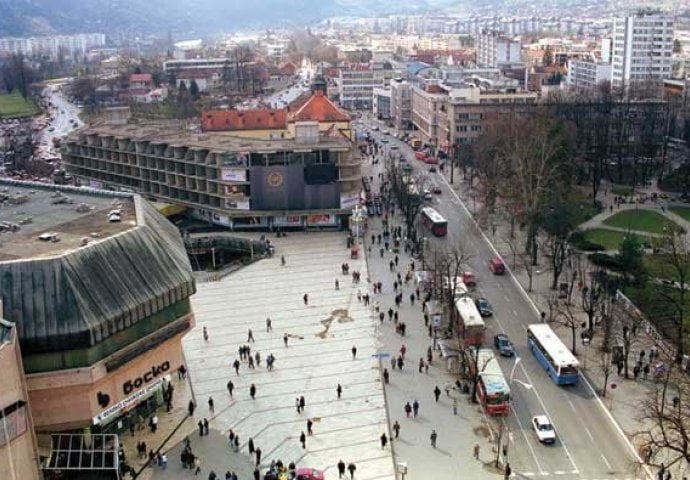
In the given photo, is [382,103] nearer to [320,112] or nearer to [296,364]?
[320,112]

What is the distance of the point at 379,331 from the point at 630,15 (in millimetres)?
114910

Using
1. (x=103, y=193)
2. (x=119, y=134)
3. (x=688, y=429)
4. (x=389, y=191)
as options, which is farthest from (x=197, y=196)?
(x=688, y=429)

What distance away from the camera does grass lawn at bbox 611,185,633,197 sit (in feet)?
297

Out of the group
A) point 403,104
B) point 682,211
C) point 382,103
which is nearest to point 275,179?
point 682,211

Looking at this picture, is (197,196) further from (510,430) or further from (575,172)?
(510,430)

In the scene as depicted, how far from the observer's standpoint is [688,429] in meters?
37.4

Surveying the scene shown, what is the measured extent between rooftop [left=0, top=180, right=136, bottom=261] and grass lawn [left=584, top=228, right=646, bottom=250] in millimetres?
42464

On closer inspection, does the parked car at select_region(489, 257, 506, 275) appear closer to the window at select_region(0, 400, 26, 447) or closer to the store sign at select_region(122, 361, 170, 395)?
the store sign at select_region(122, 361, 170, 395)

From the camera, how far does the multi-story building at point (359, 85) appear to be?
16825 cm

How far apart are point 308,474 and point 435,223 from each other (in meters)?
42.5

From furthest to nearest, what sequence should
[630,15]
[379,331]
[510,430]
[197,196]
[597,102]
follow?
[630,15]
[597,102]
[197,196]
[379,331]
[510,430]

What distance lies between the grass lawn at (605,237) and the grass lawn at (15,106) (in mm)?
127365

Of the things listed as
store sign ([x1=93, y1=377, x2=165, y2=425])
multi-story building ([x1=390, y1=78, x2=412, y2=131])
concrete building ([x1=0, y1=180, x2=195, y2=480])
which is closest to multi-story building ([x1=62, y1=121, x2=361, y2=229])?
concrete building ([x1=0, y1=180, x2=195, y2=480])

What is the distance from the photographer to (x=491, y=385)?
42469 millimetres
